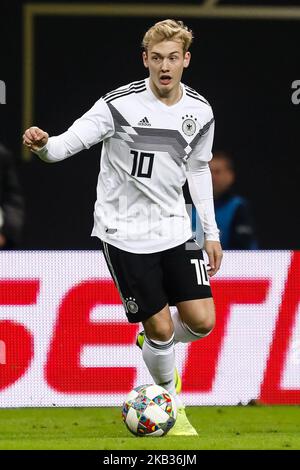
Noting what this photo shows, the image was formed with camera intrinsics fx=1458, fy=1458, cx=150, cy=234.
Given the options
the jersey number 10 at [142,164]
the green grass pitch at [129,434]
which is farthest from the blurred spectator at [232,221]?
the jersey number 10 at [142,164]

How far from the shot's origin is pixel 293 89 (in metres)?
13.3

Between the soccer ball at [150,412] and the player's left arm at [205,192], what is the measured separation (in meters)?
0.83

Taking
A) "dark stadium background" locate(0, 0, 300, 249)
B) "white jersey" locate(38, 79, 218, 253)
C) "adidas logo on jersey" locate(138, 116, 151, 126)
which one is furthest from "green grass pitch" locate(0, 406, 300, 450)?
"dark stadium background" locate(0, 0, 300, 249)

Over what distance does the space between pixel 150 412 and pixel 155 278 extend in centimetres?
75

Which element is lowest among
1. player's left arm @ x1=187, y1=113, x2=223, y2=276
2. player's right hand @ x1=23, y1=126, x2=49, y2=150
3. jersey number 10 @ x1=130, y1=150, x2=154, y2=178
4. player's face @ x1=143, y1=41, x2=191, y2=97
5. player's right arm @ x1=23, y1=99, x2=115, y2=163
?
player's left arm @ x1=187, y1=113, x2=223, y2=276

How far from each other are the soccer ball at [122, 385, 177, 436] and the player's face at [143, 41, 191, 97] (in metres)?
1.66

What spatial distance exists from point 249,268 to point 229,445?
107 inches

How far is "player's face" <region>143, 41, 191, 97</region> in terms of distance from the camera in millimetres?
7855

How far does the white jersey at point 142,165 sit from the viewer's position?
7.93 metres

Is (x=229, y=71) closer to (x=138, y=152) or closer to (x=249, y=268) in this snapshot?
(x=249, y=268)

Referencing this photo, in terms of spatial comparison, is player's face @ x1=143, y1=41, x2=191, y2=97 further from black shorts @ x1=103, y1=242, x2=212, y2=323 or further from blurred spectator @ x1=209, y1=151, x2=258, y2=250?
blurred spectator @ x1=209, y1=151, x2=258, y2=250

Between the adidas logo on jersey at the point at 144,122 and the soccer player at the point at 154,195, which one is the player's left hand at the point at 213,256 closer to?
the soccer player at the point at 154,195

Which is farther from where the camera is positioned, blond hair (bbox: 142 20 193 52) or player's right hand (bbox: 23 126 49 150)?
blond hair (bbox: 142 20 193 52)
